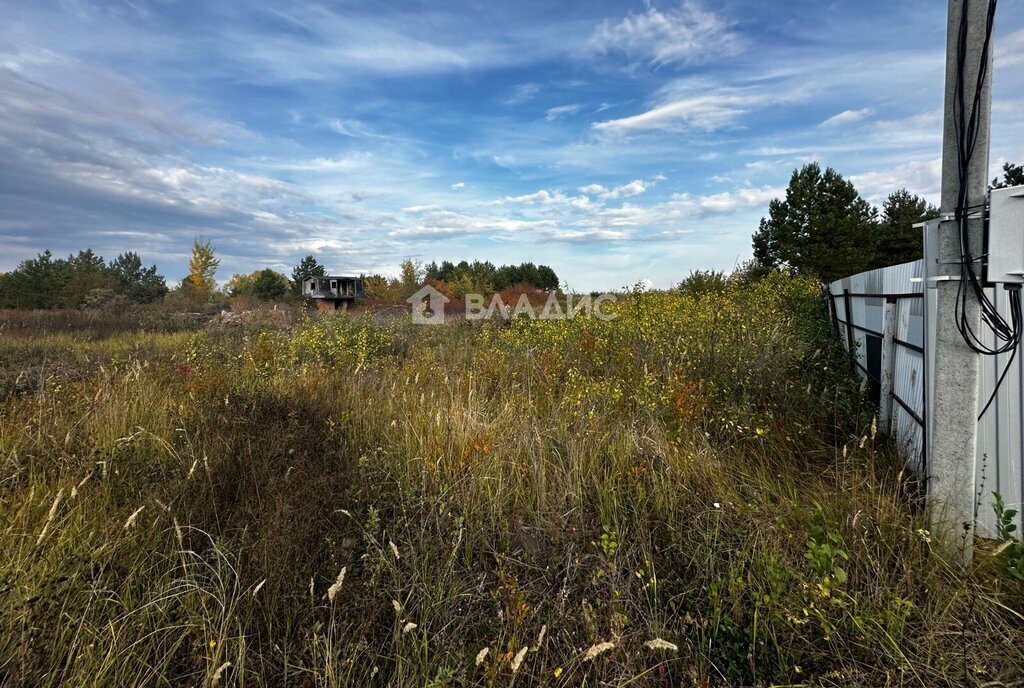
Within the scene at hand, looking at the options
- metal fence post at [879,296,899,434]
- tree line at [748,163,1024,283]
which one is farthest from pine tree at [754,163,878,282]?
metal fence post at [879,296,899,434]

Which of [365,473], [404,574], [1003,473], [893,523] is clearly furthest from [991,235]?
[365,473]

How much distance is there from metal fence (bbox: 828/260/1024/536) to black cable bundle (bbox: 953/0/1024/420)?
0.11 meters

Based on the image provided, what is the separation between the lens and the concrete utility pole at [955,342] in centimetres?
226

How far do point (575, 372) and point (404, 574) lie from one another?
3.15 metres

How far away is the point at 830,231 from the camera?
1300 inches

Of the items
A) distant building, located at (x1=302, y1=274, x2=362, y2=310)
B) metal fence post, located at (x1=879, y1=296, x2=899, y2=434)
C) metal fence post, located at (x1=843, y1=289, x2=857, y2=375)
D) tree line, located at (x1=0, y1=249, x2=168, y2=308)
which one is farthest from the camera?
distant building, located at (x1=302, y1=274, x2=362, y2=310)

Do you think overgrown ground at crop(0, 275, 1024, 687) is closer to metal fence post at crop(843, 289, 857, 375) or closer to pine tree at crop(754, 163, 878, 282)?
metal fence post at crop(843, 289, 857, 375)

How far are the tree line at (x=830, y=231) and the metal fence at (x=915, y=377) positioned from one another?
3018 centimetres

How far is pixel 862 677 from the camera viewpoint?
175cm

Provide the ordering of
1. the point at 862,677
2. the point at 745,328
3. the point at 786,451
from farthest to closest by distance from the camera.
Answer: the point at 745,328, the point at 786,451, the point at 862,677

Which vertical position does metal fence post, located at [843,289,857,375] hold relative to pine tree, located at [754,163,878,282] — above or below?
below

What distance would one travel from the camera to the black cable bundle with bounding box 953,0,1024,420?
2.25 m

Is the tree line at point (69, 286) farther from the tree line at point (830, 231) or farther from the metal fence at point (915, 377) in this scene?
the tree line at point (830, 231)

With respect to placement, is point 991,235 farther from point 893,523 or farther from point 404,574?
point 404,574
